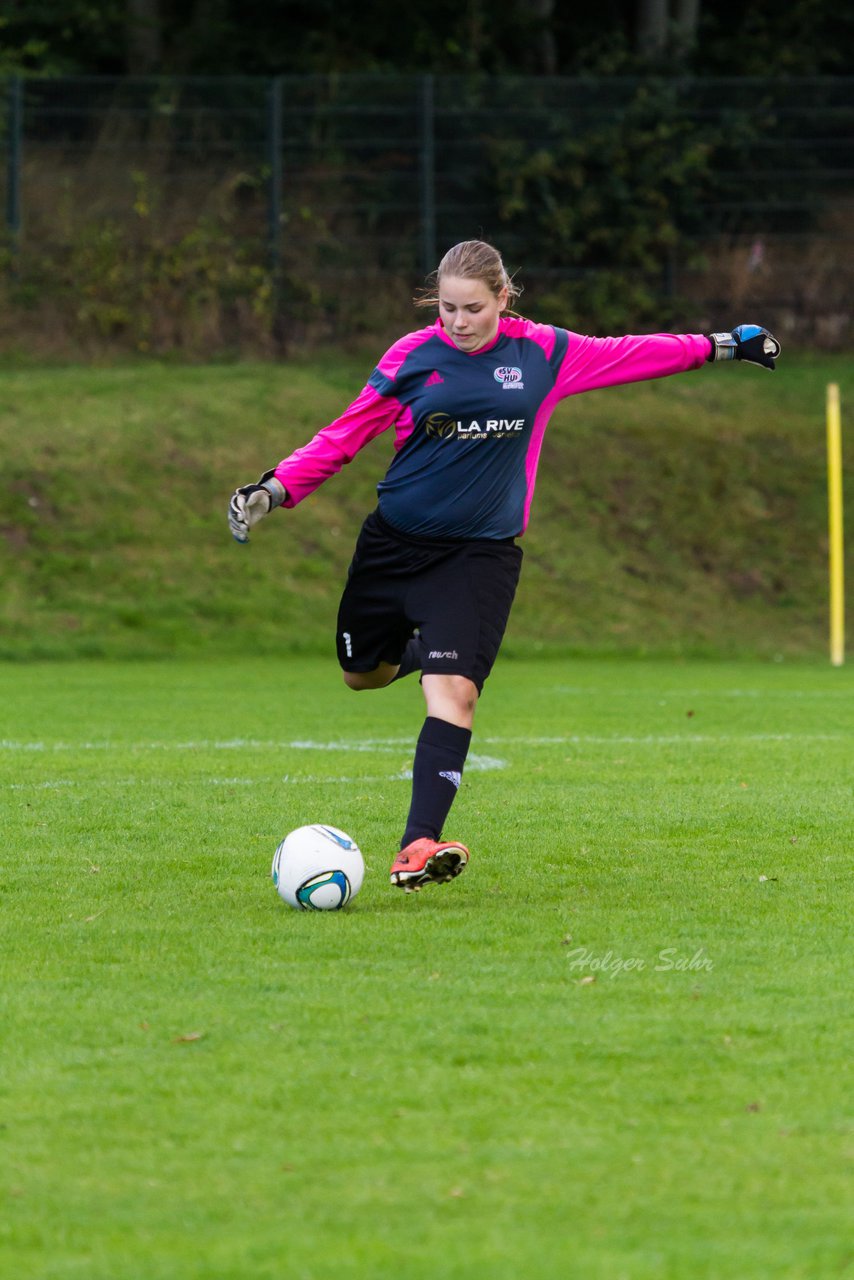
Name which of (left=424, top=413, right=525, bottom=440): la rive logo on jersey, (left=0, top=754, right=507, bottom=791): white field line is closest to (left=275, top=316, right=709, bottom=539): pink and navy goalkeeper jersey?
(left=424, top=413, right=525, bottom=440): la rive logo on jersey

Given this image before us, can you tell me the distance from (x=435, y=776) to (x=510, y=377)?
1445mm

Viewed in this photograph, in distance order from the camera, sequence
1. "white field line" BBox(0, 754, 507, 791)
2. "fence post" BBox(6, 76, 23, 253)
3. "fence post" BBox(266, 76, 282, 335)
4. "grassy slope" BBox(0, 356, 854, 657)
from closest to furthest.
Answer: "white field line" BBox(0, 754, 507, 791) < "grassy slope" BBox(0, 356, 854, 657) < "fence post" BBox(6, 76, 23, 253) < "fence post" BBox(266, 76, 282, 335)

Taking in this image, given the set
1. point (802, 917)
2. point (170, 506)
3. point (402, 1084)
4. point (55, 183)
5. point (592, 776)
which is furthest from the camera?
point (55, 183)

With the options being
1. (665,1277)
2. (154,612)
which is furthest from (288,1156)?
(154,612)

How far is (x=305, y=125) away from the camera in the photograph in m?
25.8

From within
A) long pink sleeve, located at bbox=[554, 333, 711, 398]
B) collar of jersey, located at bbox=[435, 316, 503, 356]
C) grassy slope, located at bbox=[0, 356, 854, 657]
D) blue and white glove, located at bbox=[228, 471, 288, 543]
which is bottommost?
grassy slope, located at bbox=[0, 356, 854, 657]

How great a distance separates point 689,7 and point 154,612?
1656 cm

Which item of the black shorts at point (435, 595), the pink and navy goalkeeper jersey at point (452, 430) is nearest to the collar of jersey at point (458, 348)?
the pink and navy goalkeeper jersey at point (452, 430)

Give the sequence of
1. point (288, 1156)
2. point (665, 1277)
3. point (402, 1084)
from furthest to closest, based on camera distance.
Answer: point (402, 1084) → point (288, 1156) → point (665, 1277)

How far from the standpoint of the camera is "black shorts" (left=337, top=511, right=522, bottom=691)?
A: 6480mm

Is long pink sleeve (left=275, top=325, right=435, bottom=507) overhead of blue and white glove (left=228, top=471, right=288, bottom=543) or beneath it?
overhead

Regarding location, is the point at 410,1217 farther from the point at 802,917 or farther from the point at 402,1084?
the point at 802,917

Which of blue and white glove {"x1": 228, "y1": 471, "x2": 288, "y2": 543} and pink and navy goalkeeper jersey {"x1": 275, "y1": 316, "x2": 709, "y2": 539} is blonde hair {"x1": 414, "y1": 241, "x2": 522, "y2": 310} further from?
blue and white glove {"x1": 228, "y1": 471, "x2": 288, "y2": 543}

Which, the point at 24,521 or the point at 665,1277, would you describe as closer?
the point at 665,1277
